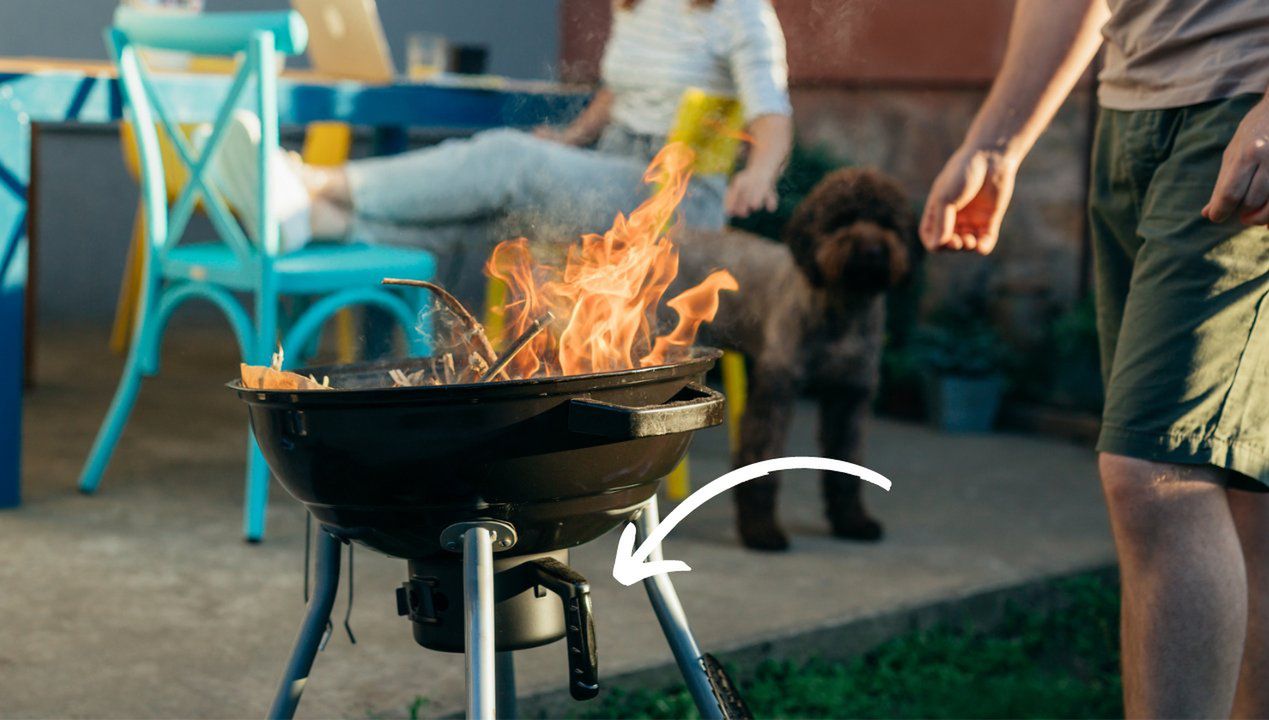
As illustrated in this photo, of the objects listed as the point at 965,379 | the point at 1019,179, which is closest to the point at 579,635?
the point at 965,379

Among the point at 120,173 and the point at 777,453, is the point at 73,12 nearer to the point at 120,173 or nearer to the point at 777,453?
the point at 120,173

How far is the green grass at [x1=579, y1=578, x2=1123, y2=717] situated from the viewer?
2355 mm

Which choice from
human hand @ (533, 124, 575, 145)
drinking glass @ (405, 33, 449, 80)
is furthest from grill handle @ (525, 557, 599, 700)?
drinking glass @ (405, 33, 449, 80)

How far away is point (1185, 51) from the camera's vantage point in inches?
65.9

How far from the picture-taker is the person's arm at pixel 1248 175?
149cm

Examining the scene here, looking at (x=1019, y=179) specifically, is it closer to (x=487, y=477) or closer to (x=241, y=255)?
(x=241, y=255)

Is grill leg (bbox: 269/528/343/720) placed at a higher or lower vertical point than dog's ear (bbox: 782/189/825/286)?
lower

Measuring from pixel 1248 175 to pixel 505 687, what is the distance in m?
1.07

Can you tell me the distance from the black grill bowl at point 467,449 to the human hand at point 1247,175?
59cm

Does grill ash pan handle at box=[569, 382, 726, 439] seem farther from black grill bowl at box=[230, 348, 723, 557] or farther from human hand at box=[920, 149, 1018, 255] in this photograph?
human hand at box=[920, 149, 1018, 255]

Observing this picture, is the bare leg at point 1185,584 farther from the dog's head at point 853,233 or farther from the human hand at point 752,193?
the dog's head at point 853,233

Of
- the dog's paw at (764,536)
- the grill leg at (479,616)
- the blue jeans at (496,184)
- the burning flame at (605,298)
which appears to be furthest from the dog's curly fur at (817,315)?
the grill leg at (479,616)

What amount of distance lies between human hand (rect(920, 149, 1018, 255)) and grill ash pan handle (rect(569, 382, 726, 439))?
638 mm

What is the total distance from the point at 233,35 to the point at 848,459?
1.65 m
